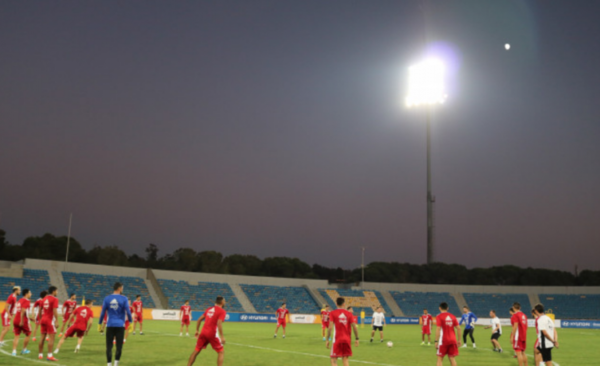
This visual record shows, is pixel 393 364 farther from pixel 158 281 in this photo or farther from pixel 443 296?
pixel 443 296

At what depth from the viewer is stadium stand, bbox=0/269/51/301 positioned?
196 feet

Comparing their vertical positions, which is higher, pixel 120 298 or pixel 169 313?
pixel 120 298

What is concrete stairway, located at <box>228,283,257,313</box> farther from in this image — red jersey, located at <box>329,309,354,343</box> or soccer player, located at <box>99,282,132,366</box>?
red jersey, located at <box>329,309,354,343</box>

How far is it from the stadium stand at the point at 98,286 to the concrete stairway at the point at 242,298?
1399cm

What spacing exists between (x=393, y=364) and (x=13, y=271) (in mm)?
58119

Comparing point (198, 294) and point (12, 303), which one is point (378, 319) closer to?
point (12, 303)

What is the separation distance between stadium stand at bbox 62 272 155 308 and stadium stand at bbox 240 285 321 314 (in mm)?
16692

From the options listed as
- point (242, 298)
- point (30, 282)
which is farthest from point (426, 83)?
point (30, 282)

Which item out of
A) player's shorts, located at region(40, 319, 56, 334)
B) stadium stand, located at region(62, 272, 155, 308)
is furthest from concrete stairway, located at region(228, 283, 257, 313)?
player's shorts, located at region(40, 319, 56, 334)

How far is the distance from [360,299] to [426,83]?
37437mm

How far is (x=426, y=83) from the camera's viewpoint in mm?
80312

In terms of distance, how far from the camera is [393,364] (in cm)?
2050

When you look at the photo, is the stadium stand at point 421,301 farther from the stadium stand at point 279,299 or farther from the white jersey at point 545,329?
the white jersey at point 545,329

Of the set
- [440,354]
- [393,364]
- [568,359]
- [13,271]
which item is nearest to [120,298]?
[440,354]
